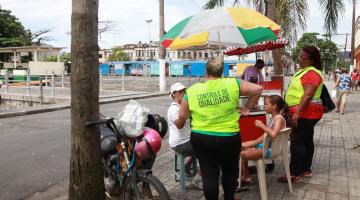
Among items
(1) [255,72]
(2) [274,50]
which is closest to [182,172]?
(1) [255,72]

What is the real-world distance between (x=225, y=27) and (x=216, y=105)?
1.67 m

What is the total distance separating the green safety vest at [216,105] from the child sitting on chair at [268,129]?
33.0 inches

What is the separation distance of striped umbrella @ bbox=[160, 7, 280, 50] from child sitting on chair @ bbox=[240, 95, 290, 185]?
1017 millimetres

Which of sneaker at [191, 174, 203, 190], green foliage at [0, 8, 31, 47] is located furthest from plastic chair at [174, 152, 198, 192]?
green foliage at [0, 8, 31, 47]

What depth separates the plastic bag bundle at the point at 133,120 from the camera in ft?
12.0

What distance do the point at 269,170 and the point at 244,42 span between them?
1.83 metres

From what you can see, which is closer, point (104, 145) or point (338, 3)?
point (104, 145)

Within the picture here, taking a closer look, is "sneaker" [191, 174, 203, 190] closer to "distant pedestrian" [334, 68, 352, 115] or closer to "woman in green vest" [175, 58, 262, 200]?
"woman in green vest" [175, 58, 262, 200]

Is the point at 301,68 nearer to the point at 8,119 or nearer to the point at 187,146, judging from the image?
the point at 187,146

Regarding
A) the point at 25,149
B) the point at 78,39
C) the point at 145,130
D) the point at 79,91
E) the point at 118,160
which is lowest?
the point at 25,149

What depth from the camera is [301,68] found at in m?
4.75

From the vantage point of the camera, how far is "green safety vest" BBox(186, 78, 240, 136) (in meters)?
3.19

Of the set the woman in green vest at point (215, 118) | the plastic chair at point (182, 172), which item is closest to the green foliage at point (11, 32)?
the plastic chair at point (182, 172)

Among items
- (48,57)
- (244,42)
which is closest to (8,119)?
(244,42)
